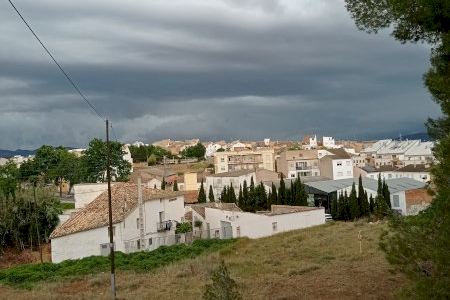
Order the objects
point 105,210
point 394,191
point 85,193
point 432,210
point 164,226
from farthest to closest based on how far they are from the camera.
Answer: point 394,191 < point 85,193 < point 164,226 < point 105,210 < point 432,210

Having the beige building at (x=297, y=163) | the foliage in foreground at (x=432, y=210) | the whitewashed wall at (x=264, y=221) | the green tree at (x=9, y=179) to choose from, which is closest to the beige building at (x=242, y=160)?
the beige building at (x=297, y=163)

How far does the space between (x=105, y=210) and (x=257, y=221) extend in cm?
1002

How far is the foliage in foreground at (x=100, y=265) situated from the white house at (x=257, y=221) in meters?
5.82

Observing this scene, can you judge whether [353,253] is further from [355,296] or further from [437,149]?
[437,149]

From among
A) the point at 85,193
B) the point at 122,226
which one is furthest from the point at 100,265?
the point at 85,193

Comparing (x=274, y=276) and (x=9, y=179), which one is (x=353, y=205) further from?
(x=9, y=179)

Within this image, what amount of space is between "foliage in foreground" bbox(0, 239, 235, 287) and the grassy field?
1250 mm

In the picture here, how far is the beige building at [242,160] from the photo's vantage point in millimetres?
108250

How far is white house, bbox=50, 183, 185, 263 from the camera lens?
115ft

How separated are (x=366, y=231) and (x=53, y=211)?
95.2ft

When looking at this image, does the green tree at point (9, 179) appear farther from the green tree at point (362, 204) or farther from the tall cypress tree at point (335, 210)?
the green tree at point (362, 204)

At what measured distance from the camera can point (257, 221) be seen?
36281 mm

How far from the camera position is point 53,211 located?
48.3 metres

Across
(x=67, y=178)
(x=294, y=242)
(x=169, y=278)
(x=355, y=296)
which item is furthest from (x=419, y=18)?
(x=67, y=178)
